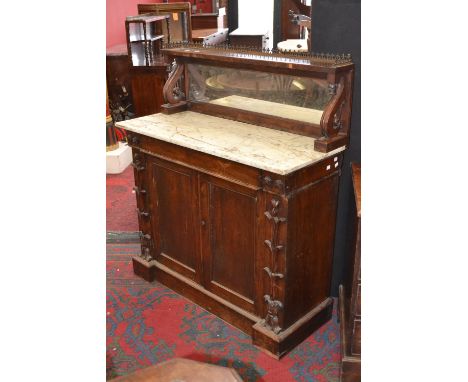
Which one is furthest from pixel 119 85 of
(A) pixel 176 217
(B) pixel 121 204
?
(A) pixel 176 217

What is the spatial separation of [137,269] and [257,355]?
1.09m

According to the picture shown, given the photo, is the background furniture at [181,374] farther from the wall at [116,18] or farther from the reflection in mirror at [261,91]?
the wall at [116,18]

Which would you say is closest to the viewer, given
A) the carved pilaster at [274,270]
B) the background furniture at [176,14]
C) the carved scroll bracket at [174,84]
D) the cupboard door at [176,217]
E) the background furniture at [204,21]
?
the carved pilaster at [274,270]

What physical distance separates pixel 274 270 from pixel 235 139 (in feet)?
2.18

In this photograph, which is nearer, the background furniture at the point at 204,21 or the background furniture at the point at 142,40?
the background furniture at the point at 142,40

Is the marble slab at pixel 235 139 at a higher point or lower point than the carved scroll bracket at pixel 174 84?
lower

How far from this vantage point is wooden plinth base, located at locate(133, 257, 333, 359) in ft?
8.06

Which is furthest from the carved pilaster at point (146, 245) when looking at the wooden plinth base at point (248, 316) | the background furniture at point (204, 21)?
the background furniture at point (204, 21)

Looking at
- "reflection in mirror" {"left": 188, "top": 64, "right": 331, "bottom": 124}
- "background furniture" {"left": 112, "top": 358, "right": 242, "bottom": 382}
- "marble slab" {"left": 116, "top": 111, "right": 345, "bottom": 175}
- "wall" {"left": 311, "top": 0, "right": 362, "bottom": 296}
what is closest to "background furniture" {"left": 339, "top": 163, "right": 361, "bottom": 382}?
"wall" {"left": 311, "top": 0, "right": 362, "bottom": 296}

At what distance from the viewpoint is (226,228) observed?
2.52 metres

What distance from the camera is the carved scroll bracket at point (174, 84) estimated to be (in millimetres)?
2877

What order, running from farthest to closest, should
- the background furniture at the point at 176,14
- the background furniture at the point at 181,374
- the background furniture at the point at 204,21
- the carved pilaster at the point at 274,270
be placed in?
the background furniture at the point at 204,21 < the background furniture at the point at 176,14 < the carved pilaster at the point at 274,270 < the background furniture at the point at 181,374

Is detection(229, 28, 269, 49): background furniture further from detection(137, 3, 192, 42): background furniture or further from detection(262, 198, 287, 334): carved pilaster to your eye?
detection(262, 198, 287, 334): carved pilaster
